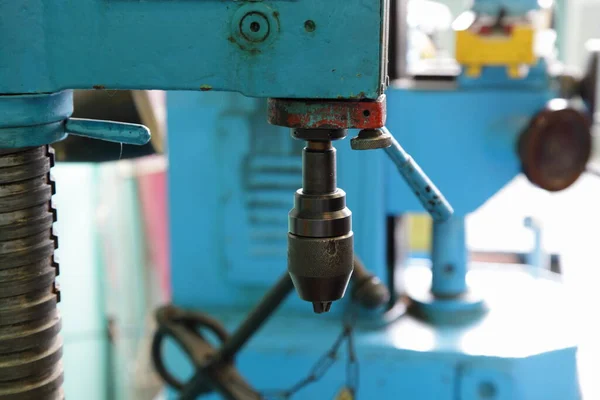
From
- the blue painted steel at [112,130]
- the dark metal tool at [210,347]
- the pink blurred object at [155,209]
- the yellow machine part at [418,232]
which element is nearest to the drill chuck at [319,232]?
the blue painted steel at [112,130]

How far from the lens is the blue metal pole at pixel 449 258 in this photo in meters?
1.48

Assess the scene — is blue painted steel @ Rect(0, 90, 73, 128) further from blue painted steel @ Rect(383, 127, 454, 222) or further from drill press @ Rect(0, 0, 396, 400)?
blue painted steel @ Rect(383, 127, 454, 222)

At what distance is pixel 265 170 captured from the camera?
1439mm

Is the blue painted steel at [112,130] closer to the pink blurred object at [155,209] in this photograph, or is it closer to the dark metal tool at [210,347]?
the dark metal tool at [210,347]

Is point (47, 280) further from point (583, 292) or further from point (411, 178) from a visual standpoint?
point (583, 292)

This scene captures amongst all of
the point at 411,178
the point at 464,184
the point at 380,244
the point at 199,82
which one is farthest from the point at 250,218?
the point at 199,82

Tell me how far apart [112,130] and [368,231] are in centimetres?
81

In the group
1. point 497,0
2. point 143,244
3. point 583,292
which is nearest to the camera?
point 497,0

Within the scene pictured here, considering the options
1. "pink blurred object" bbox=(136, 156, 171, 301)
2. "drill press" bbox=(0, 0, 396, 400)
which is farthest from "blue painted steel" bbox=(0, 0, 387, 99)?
"pink blurred object" bbox=(136, 156, 171, 301)

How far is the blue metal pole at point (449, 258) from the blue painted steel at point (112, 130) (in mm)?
886

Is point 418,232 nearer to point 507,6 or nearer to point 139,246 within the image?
point 139,246

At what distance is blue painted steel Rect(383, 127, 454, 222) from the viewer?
0.73 m

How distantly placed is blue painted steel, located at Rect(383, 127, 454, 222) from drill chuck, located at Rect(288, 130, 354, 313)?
0.26 ft

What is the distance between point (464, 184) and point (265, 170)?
361 mm
